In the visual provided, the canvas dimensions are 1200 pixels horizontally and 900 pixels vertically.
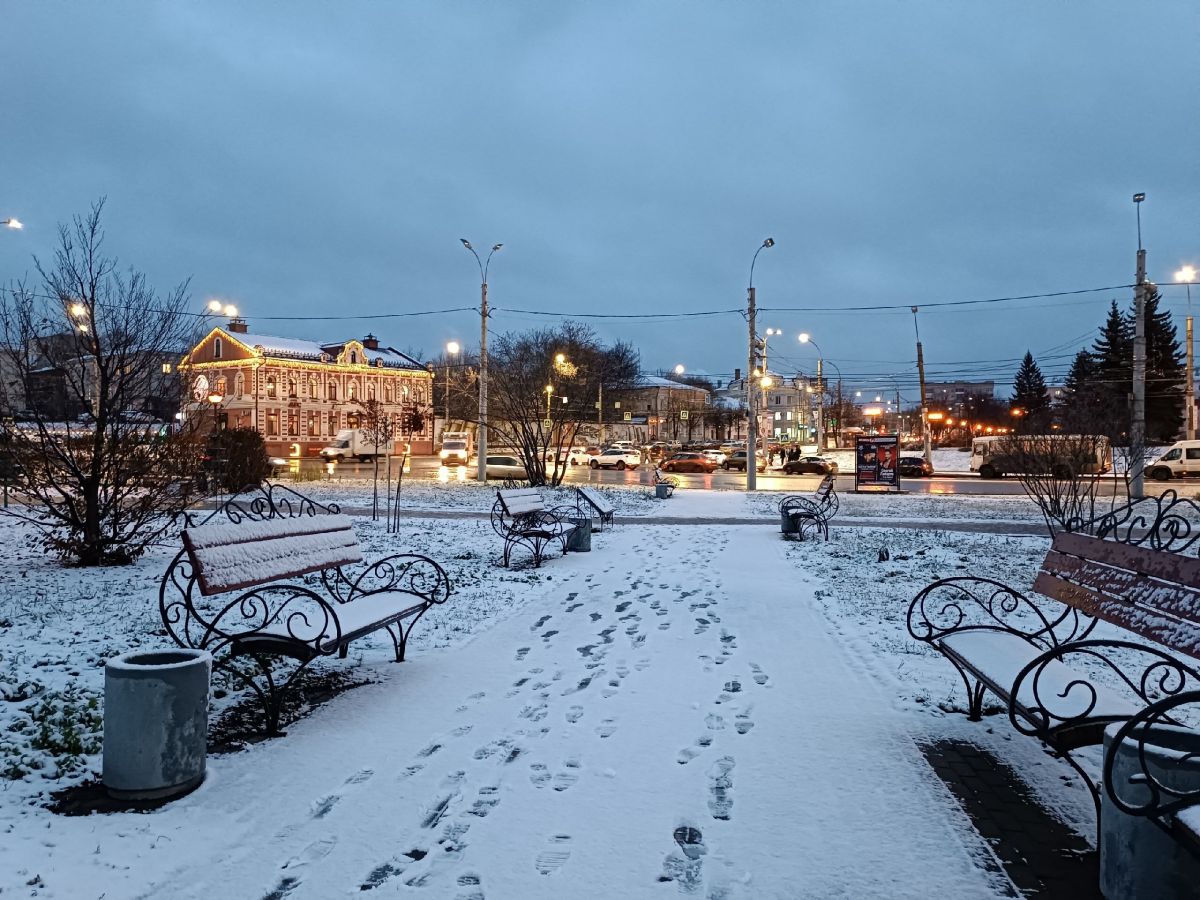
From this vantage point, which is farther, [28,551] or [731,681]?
[28,551]

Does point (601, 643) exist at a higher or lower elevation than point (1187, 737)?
lower

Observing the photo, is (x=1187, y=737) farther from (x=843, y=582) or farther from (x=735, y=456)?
(x=735, y=456)

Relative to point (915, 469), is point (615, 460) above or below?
above

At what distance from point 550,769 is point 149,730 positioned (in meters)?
1.83

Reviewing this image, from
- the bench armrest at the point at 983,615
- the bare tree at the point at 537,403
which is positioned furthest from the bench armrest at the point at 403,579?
the bare tree at the point at 537,403

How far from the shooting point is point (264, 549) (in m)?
5.54

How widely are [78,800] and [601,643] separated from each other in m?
3.75

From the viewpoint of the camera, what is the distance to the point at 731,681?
5.47 m

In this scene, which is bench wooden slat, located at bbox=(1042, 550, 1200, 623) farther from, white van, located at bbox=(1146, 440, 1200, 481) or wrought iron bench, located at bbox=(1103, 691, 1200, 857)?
white van, located at bbox=(1146, 440, 1200, 481)

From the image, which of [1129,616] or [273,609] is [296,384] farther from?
[1129,616]

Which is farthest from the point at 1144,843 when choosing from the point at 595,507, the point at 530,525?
the point at 595,507

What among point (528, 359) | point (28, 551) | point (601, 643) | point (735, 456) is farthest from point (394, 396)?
point (601, 643)

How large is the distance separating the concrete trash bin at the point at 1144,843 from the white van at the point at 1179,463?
136ft

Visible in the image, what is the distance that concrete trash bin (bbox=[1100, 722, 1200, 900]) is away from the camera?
2.59m
